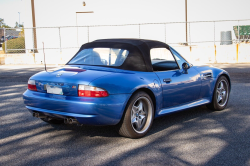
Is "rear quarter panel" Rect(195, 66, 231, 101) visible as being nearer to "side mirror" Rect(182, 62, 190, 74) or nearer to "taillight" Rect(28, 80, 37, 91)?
"side mirror" Rect(182, 62, 190, 74)

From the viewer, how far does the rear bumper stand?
14.7 ft

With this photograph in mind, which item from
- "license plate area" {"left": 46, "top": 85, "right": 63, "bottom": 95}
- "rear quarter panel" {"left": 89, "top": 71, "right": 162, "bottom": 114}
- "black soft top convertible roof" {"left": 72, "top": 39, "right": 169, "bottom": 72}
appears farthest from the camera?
"black soft top convertible roof" {"left": 72, "top": 39, "right": 169, "bottom": 72}

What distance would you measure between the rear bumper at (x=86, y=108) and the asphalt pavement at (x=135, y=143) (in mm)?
373

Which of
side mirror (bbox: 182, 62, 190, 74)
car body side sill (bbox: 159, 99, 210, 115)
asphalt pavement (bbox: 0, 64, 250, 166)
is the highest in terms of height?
side mirror (bbox: 182, 62, 190, 74)

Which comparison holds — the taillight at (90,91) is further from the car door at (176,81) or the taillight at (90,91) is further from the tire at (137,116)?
the car door at (176,81)

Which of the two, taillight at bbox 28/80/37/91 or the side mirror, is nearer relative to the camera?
taillight at bbox 28/80/37/91

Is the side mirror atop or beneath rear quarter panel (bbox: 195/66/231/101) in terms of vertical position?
atop

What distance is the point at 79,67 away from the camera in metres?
5.32

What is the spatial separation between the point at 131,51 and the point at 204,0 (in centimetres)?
2355

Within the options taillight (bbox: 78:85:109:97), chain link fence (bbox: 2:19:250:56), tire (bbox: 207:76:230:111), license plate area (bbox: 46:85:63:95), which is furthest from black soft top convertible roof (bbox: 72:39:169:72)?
chain link fence (bbox: 2:19:250:56)

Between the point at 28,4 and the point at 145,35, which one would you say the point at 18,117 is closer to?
the point at 145,35

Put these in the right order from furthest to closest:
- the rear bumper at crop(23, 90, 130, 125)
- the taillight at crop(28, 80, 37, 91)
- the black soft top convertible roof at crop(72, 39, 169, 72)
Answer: the black soft top convertible roof at crop(72, 39, 169, 72) → the taillight at crop(28, 80, 37, 91) → the rear bumper at crop(23, 90, 130, 125)

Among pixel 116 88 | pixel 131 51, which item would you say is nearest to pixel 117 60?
pixel 131 51

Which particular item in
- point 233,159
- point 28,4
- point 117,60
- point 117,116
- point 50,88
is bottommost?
point 233,159
